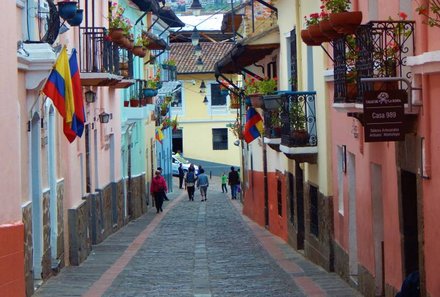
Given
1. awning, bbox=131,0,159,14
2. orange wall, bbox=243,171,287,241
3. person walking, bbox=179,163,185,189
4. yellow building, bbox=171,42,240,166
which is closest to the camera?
orange wall, bbox=243,171,287,241

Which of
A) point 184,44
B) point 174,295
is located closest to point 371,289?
point 174,295

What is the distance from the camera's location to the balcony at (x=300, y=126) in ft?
73.1

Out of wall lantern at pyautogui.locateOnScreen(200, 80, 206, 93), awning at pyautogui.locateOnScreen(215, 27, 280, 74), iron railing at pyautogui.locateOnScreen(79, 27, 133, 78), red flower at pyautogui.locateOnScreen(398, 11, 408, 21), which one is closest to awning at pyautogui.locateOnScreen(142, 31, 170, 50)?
awning at pyautogui.locateOnScreen(215, 27, 280, 74)

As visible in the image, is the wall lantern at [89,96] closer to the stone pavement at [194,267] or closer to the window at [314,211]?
the stone pavement at [194,267]

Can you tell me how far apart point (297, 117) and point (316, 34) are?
783cm

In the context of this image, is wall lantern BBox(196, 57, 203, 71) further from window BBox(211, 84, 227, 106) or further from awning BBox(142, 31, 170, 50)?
awning BBox(142, 31, 170, 50)

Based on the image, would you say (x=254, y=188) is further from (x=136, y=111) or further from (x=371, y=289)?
(x=371, y=289)

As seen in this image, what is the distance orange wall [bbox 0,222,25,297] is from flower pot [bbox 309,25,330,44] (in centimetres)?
479

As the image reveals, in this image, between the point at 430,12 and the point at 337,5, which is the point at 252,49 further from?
the point at 430,12

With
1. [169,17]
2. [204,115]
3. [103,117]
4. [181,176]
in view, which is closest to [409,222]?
[103,117]

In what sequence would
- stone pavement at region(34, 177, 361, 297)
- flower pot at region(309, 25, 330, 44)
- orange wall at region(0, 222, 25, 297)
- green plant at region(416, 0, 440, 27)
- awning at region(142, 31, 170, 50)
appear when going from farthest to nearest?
awning at region(142, 31, 170, 50) < stone pavement at region(34, 177, 361, 297) < flower pot at region(309, 25, 330, 44) < orange wall at region(0, 222, 25, 297) < green plant at region(416, 0, 440, 27)

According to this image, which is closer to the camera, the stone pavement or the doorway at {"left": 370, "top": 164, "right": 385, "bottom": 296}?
the doorway at {"left": 370, "top": 164, "right": 385, "bottom": 296}

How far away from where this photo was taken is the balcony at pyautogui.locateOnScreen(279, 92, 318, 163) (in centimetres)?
2228

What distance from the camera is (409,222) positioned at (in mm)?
13688
